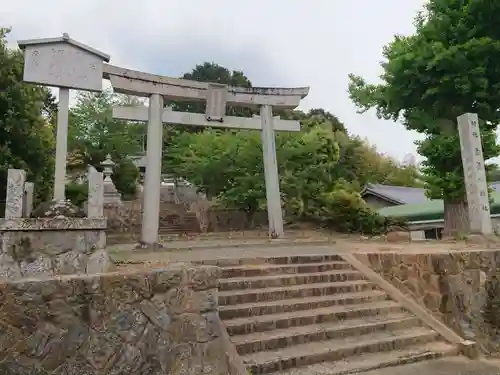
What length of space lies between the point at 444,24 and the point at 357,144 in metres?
15.9

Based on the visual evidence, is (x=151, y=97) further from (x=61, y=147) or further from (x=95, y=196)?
(x=95, y=196)

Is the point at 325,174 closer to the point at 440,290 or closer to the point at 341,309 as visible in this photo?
the point at 440,290

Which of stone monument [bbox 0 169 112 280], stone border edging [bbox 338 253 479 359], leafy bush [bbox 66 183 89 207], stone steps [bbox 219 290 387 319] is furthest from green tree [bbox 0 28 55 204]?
stone border edging [bbox 338 253 479 359]

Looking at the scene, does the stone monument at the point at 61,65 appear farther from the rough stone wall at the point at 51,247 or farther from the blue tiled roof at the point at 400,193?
the blue tiled roof at the point at 400,193

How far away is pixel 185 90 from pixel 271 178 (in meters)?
3.48

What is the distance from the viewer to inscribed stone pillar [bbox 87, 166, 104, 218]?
251 inches

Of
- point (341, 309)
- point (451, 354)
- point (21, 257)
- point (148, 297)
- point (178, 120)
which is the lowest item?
point (451, 354)

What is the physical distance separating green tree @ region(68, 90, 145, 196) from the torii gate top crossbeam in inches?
535

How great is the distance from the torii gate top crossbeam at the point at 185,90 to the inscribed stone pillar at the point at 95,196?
410cm

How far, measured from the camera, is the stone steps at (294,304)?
551cm

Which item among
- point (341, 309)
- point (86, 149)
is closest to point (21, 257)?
point (341, 309)

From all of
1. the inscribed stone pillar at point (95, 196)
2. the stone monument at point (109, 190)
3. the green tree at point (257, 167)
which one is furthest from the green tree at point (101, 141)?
the inscribed stone pillar at point (95, 196)

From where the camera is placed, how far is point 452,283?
725 centimetres

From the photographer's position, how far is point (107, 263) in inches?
224
